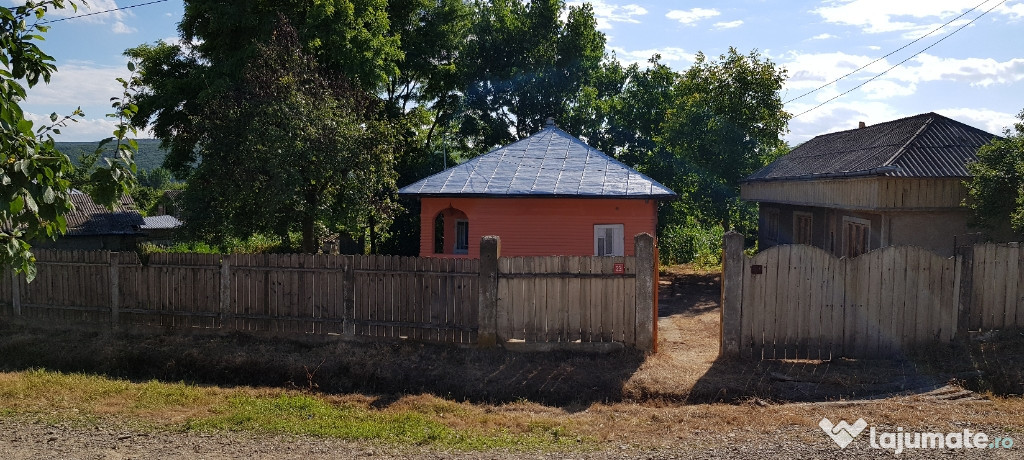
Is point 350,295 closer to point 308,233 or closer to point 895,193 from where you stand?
point 308,233

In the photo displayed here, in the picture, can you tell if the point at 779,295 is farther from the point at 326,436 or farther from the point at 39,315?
the point at 39,315

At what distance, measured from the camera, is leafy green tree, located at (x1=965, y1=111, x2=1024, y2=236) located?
12750 millimetres

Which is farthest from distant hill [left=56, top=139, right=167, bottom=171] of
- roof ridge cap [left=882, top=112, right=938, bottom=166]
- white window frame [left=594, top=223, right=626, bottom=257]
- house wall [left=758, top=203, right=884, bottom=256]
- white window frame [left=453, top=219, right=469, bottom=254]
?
house wall [left=758, top=203, right=884, bottom=256]

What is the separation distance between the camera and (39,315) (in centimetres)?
1302

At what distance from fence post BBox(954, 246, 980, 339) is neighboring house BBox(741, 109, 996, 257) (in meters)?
4.81

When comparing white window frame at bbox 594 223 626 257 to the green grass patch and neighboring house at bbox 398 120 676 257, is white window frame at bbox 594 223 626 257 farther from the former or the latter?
the green grass patch

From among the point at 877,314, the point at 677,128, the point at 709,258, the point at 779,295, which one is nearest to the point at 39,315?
the point at 779,295

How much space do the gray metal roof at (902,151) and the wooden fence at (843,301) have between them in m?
5.05

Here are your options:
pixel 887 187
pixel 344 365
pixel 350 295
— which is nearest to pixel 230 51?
pixel 350 295

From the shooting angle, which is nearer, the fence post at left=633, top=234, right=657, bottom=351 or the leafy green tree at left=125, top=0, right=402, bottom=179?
the fence post at left=633, top=234, right=657, bottom=351

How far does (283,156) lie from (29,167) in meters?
9.43

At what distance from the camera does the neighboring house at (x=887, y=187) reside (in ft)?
47.8

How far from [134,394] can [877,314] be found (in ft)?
32.8

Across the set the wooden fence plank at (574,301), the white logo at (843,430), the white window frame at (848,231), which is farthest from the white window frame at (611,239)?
the white logo at (843,430)
